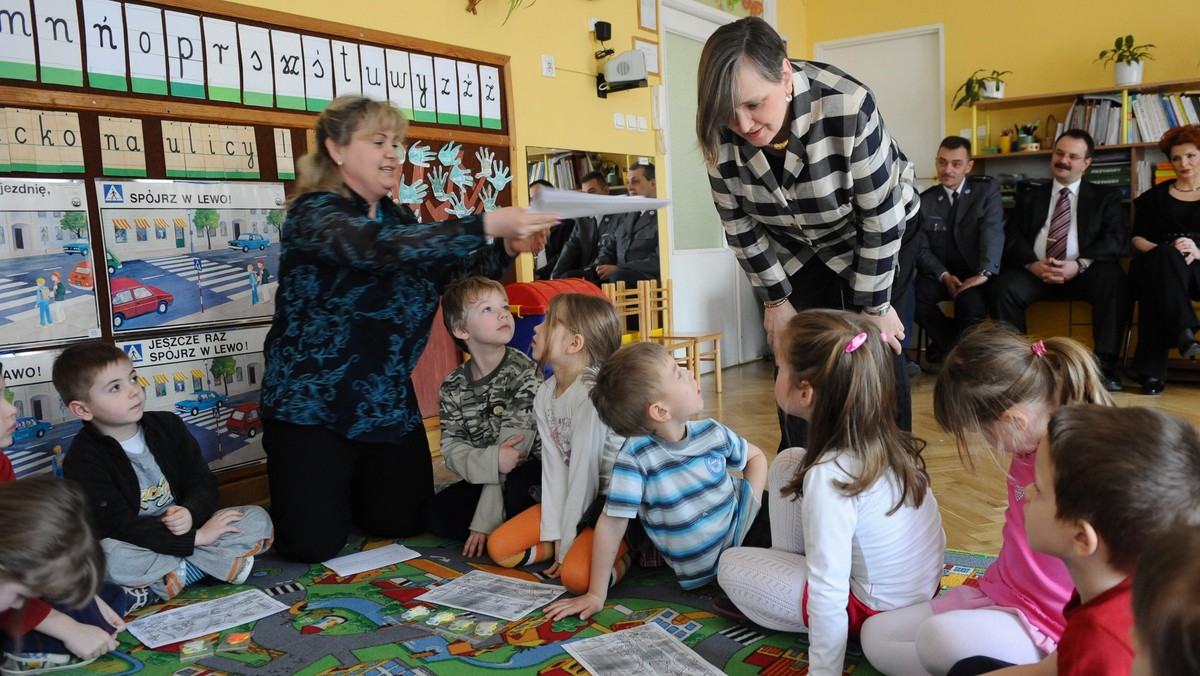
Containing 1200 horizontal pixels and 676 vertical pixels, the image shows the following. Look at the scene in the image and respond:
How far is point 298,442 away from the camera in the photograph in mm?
2236

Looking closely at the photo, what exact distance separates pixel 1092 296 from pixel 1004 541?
11.4 ft

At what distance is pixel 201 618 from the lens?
194 cm

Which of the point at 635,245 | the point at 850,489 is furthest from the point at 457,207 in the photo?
the point at 850,489

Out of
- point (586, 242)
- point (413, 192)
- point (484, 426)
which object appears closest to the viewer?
point (484, 426)

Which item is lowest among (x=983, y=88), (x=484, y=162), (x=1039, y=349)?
(x=1039, y=349)

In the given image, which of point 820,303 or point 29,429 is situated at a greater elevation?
point 820,303

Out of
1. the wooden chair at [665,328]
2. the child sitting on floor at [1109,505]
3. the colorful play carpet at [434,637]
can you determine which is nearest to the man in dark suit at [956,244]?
the wooden chair at [665,328]

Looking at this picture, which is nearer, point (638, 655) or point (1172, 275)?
point (638, 655)

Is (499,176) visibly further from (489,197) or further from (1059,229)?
(1059,229)

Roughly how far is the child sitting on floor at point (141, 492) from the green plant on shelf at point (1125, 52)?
5004 millimetres

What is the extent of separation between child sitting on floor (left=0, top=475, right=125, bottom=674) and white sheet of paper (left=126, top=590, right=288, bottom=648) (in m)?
0.13

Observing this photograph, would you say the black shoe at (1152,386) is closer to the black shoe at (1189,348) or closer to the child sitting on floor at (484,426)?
the black shoe at (1189,348)

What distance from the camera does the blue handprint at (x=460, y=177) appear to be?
3424mm

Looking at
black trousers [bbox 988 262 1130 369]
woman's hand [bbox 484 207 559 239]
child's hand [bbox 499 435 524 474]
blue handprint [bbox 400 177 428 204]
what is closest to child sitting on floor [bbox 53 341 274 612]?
child's hand [bbox 499 435 524 474]
